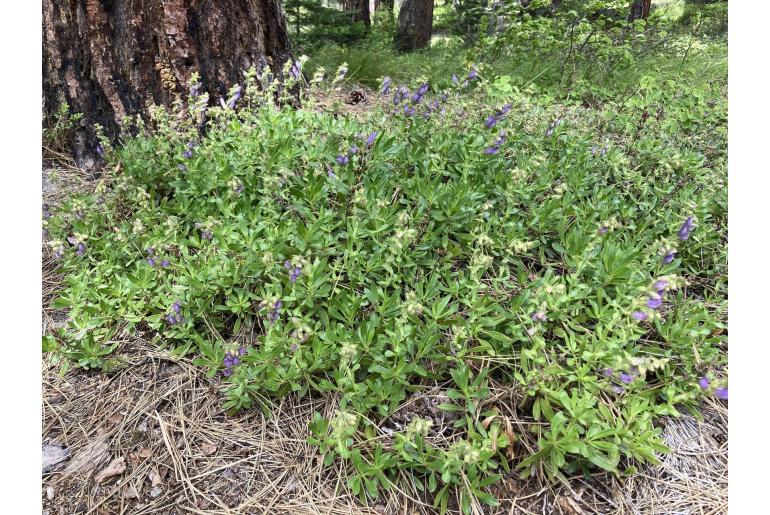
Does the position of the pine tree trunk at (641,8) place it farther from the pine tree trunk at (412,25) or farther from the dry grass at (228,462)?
the dry grass at (228,462)

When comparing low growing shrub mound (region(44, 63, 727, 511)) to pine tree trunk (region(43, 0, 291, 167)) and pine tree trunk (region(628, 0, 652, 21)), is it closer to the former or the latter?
pine tree trunk (region(43, 0, 291, 167))

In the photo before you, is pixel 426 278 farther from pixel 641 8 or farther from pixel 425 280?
pixel 641 8

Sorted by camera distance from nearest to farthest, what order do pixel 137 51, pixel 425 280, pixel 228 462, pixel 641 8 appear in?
pixel 228 462, pixel 425 280, pixel 137 51, pixel 641 8

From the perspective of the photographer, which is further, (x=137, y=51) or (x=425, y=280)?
(x=137, y=51)

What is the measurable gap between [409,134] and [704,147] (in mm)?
2520

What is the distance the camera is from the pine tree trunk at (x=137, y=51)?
355cm

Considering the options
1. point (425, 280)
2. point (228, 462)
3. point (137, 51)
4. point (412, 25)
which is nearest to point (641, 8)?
point (412, 25)

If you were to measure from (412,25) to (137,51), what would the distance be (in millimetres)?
7646

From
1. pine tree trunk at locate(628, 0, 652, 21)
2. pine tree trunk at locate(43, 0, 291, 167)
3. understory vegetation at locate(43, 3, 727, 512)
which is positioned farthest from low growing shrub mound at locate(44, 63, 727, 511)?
pine tree trunk at locate(628, 0, 652, 21)

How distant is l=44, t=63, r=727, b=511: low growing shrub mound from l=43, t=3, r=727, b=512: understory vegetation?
0.05ft

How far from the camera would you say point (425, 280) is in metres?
2.59

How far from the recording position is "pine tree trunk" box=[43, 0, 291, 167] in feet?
11.6

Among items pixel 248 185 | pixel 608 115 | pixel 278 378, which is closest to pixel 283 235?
pixel 248 185

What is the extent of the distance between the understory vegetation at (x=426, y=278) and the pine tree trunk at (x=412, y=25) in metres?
6.89
